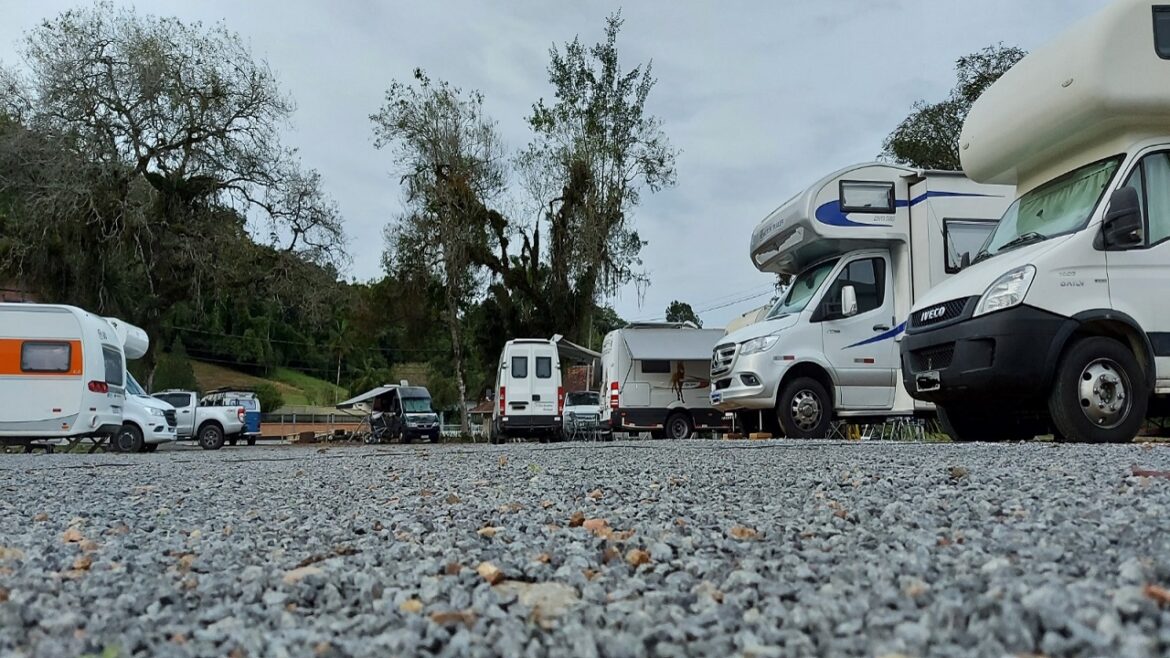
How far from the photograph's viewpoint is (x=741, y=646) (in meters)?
1.56

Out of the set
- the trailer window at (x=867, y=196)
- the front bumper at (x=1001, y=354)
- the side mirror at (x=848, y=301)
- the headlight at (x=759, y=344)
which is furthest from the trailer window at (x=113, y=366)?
the front bumper at (x=1001, y=354)

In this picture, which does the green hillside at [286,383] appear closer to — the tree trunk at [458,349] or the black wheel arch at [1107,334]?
the tree trunk at [458,349]

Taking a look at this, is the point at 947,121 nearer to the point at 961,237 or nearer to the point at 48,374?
the point at 961,237

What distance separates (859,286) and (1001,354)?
12.6ft

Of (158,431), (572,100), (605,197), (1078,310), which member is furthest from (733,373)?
(572,100)

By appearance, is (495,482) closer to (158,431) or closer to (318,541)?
(318,541)

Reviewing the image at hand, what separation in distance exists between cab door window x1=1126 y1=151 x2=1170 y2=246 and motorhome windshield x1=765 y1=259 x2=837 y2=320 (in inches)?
146

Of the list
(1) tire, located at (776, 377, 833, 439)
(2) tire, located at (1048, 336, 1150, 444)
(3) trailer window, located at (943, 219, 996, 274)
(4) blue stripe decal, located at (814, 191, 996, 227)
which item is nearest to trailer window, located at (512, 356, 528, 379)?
(1) tire, located at (776, 377, 833, 439)

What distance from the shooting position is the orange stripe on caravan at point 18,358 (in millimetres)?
13188

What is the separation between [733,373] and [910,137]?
16.0 metres

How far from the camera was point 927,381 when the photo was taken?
6.86 meters

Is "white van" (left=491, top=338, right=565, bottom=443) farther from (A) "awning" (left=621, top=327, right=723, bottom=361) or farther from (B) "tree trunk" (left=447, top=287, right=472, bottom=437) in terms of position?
(B) "tree trunk" (left=447, top=287, right=472, bottom=437)

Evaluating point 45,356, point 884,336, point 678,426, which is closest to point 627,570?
point 884,336

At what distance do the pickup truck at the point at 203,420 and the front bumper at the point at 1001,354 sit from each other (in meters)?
19.5
